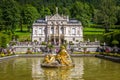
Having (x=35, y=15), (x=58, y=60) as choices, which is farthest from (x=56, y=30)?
(x=58, y=60)

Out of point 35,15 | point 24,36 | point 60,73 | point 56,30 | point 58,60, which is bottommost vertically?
point 60,73

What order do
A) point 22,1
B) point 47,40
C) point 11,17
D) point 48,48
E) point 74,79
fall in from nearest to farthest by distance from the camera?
1. point 74,79
2. point 48,48
3. point 47,40
4. point 11,17
5. point 22,1

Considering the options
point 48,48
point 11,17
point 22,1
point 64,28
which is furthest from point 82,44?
point 22,1

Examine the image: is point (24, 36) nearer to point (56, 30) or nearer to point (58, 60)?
point (56, 30)

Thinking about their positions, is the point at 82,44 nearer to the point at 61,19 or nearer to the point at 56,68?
the point at 61,19

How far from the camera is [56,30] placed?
261 ft

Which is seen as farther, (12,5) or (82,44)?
(12,5)

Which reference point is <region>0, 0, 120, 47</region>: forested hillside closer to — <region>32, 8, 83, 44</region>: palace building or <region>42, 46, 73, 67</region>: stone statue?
<region>32, 8, 83, 44</region>: palace building

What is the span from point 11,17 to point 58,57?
52402 millimetres

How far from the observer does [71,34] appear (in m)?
80.1

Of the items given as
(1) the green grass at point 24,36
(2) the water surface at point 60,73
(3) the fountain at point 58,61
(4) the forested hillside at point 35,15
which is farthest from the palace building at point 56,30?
(2) the water surface at point 60,73

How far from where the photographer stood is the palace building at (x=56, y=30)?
7962cm

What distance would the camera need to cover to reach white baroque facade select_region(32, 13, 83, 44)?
79625mm

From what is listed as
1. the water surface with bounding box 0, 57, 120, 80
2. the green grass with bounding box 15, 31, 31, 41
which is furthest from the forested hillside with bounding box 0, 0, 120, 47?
the water surface with bounding box 0, 57, 120, 80
